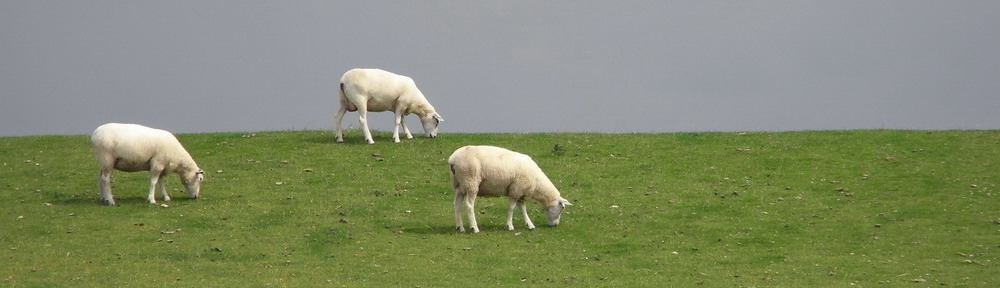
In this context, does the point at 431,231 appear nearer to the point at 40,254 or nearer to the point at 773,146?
the point at 40,254

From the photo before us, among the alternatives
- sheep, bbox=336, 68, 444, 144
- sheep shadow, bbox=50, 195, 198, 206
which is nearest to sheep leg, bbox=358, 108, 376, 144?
sheep, bbox=336, 68, 444, 144

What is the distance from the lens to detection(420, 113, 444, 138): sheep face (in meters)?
38.0

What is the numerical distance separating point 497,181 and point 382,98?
11056mm

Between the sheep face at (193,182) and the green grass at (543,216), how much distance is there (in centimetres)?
21

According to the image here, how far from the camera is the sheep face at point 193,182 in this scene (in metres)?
30.0

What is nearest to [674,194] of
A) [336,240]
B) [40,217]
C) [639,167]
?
[639,167]

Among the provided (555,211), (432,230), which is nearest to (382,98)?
(432,230)

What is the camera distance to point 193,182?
98.7ft

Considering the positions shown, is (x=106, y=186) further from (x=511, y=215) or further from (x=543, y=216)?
(x=543, y=216)

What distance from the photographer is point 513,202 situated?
27250 mm

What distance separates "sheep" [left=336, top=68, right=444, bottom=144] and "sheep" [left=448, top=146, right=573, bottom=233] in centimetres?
Result: 989

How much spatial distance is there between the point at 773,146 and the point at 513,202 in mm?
11817

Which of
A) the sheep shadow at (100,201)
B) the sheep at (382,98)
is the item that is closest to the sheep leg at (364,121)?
the sheep at (382,98)

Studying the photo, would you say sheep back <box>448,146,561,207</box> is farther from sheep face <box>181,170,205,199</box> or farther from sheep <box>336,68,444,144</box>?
sheep <box>336,68,444,144</box>
